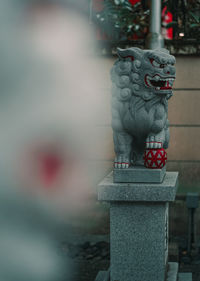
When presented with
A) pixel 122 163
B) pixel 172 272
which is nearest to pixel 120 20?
pixel 122 163

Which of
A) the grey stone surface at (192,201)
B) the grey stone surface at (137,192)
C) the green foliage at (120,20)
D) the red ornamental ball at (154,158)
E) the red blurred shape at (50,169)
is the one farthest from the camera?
the green foliage at (120,20)

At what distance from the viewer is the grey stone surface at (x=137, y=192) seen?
5363 millimetres

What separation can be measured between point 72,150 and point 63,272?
8.99ft

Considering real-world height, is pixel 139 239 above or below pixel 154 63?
below

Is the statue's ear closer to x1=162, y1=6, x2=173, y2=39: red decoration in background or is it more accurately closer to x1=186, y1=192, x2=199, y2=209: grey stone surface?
x1=186, y1=192, x2=199, y2=209: grey stone surface

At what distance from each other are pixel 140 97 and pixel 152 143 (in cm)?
56

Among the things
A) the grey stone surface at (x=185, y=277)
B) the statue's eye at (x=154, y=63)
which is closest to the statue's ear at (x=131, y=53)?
the statue's eye at (x=154, y=63)

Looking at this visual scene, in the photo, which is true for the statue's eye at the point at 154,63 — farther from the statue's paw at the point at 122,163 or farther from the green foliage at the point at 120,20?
the green foliage at the point at 120,20

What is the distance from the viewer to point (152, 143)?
5.52 meters

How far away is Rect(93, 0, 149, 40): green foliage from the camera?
9.35 meters

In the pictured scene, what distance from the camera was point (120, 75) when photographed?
18.3 ft

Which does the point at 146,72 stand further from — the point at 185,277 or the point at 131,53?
the point at 185,277

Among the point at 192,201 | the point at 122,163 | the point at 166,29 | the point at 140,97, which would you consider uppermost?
the point at 166,29

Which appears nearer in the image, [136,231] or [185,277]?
[136,231]
